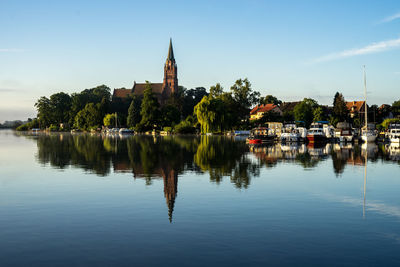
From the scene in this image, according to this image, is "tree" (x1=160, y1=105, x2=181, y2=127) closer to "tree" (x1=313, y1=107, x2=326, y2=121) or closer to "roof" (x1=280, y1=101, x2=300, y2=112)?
"tree" (x1=313, y1=107, x2=326, y2=121)

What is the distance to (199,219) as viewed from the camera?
16156 millimetres

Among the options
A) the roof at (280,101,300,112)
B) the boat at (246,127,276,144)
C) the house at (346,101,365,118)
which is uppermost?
the roof at (280,101,300,112)

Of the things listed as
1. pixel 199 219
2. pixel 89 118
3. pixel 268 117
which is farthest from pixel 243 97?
pixel 199 219

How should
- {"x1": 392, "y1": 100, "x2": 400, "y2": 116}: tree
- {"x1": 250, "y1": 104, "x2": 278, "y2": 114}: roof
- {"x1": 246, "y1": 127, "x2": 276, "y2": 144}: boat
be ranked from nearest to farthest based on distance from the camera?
{"x1": 246, "y1": 127, "x2": 276, "y2": 144}: boat
{"x1": 392, "y1": 100, "x2": 400, "y2": 116}: tree
{"x1": 250, "y1": 104, "x2": 278, "y2": 114}: roof

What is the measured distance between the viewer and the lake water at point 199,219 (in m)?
11.8

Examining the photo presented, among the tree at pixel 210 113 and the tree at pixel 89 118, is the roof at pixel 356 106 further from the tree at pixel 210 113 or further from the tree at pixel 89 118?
the tree at pixel 89 118

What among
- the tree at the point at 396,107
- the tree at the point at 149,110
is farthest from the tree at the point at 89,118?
the tree at the point at 396,107

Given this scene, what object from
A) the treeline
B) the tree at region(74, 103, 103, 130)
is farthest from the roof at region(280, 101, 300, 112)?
the tree at region(74, 103, 103, 130)

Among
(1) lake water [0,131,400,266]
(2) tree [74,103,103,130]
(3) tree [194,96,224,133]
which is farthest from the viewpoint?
(2) tree [74,103,103,130]

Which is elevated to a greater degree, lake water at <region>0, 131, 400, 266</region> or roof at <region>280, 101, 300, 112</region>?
roof at <region>280, 101, 300, 112</region>

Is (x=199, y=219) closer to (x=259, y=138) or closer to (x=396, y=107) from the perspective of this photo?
(x=259, y=138)

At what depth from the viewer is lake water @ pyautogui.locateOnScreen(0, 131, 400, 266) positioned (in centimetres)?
1184

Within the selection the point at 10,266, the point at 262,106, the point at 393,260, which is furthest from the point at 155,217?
the point at 262,106

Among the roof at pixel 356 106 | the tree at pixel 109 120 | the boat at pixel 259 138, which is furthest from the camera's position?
the tree at pixel 109 120
